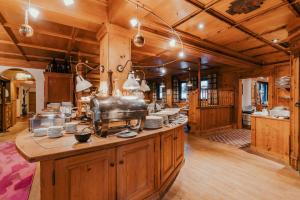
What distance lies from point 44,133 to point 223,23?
3.71 meters

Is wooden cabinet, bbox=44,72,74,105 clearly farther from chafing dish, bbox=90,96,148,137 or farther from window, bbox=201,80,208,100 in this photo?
window, bbox=201,80,208,100

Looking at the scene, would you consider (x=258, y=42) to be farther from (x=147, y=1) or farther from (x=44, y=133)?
(x=44, y=133)

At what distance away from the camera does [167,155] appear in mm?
2312

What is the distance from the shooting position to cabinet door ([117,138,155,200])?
5.55 ft

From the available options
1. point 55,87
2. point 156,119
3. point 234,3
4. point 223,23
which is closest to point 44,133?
point 156,119

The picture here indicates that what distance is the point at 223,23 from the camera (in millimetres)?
3320

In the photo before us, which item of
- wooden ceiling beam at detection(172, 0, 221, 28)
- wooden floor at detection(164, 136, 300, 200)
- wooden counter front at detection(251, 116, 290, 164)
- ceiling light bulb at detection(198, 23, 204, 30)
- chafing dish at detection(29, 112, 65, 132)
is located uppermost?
ceiling light bulb at detection(198, 23, 204, 30)

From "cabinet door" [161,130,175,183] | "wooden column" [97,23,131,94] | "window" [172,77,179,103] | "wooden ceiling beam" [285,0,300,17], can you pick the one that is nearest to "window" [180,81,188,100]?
"window" [172,77,179,103]

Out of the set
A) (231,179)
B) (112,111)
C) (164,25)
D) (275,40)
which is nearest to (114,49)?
(164,25)

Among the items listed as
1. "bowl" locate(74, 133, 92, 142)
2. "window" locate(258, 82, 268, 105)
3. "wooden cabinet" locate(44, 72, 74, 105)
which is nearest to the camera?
"bowl" locate(74, 133, 92, 142)

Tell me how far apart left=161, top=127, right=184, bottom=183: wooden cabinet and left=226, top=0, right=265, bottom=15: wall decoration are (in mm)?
2305

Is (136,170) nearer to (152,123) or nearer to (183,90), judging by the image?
(152,123)

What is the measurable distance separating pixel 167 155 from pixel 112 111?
108 cm

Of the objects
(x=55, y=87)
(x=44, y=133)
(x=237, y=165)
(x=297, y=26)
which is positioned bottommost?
(x=237, y=165)
